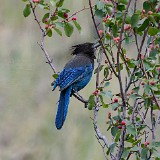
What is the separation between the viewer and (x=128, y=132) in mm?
3232

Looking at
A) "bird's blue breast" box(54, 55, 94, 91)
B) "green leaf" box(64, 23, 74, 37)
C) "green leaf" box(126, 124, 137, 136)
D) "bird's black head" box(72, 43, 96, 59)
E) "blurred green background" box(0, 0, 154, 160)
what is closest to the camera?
"green leaf" box(126, 124, 137, 136)

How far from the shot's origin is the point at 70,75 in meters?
4.76

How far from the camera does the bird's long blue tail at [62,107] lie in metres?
4.23

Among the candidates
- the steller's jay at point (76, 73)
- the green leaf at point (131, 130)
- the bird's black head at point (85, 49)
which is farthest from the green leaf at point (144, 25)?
the bird's black head at point (85, 49)

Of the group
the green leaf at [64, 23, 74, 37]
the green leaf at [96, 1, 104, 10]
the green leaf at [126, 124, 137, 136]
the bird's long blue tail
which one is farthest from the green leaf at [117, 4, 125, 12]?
the bird's long blue tail

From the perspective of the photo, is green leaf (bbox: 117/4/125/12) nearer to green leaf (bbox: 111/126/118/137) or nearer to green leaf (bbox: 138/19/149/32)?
green leaf (bbox: 138/19/149/32)

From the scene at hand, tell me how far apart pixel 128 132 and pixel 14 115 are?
4394 mm

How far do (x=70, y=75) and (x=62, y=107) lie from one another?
1.31ft

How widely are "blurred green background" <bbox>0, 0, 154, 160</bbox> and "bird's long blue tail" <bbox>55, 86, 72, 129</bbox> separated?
2140 millimetres

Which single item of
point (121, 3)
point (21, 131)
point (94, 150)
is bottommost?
point (121, 3)

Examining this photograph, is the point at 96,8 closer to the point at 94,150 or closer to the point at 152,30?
the point at 152,30

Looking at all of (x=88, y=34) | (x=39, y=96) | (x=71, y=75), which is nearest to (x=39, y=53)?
(x=39, y=96)

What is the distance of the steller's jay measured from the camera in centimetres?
452

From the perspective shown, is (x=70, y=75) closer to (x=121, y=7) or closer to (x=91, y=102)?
(x=91, y=102)
